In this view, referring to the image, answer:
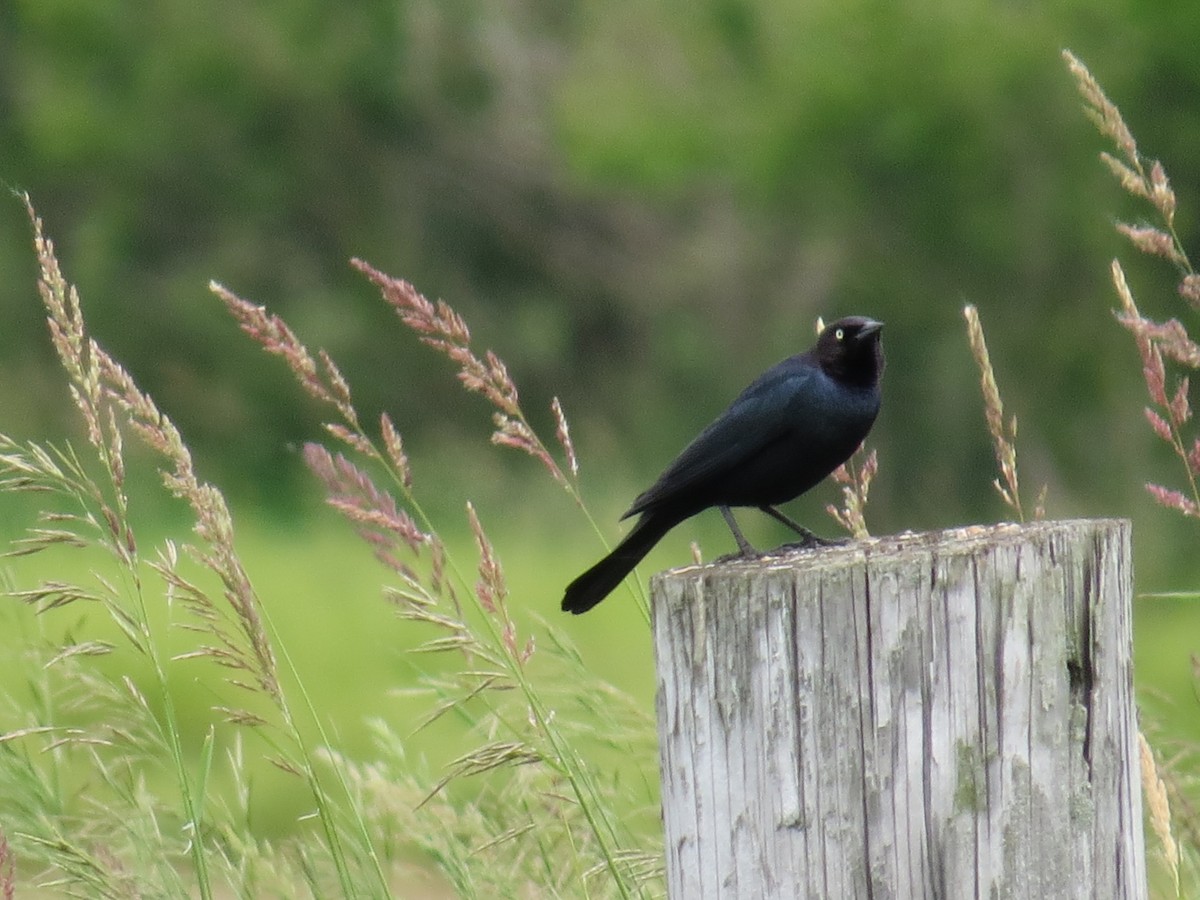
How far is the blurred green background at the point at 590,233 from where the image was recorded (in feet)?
40.3

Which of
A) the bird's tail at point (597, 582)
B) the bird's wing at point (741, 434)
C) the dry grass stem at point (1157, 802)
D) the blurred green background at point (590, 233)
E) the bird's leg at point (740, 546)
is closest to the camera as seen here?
the dry grass stem at point (1157, 802)

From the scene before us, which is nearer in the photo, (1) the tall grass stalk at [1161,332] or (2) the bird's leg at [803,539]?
(1) the tall grass stalk at [1161,332]

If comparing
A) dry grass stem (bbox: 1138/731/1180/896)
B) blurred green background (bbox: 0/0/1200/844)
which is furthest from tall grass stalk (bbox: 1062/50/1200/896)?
blurred green background (bbox: 0/0/1200/844)

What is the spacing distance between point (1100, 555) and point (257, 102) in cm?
1789

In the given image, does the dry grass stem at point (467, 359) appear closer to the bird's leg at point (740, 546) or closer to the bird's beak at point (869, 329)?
the bird's leg at point (740, 546)

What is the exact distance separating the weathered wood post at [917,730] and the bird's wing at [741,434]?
5.12ft

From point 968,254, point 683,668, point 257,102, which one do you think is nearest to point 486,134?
point 257,102

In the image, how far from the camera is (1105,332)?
1261 cm


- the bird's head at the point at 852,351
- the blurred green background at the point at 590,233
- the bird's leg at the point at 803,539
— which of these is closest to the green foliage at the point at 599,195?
the blurred green background at the point at 590,233

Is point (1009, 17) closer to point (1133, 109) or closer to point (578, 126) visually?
point (1133, 109)

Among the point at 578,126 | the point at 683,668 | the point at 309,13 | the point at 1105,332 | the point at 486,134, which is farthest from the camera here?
the point at 486,134

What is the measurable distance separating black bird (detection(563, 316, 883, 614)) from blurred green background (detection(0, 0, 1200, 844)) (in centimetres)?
441

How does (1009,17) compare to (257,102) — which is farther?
(257,102)

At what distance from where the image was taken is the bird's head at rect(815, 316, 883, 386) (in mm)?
3916
